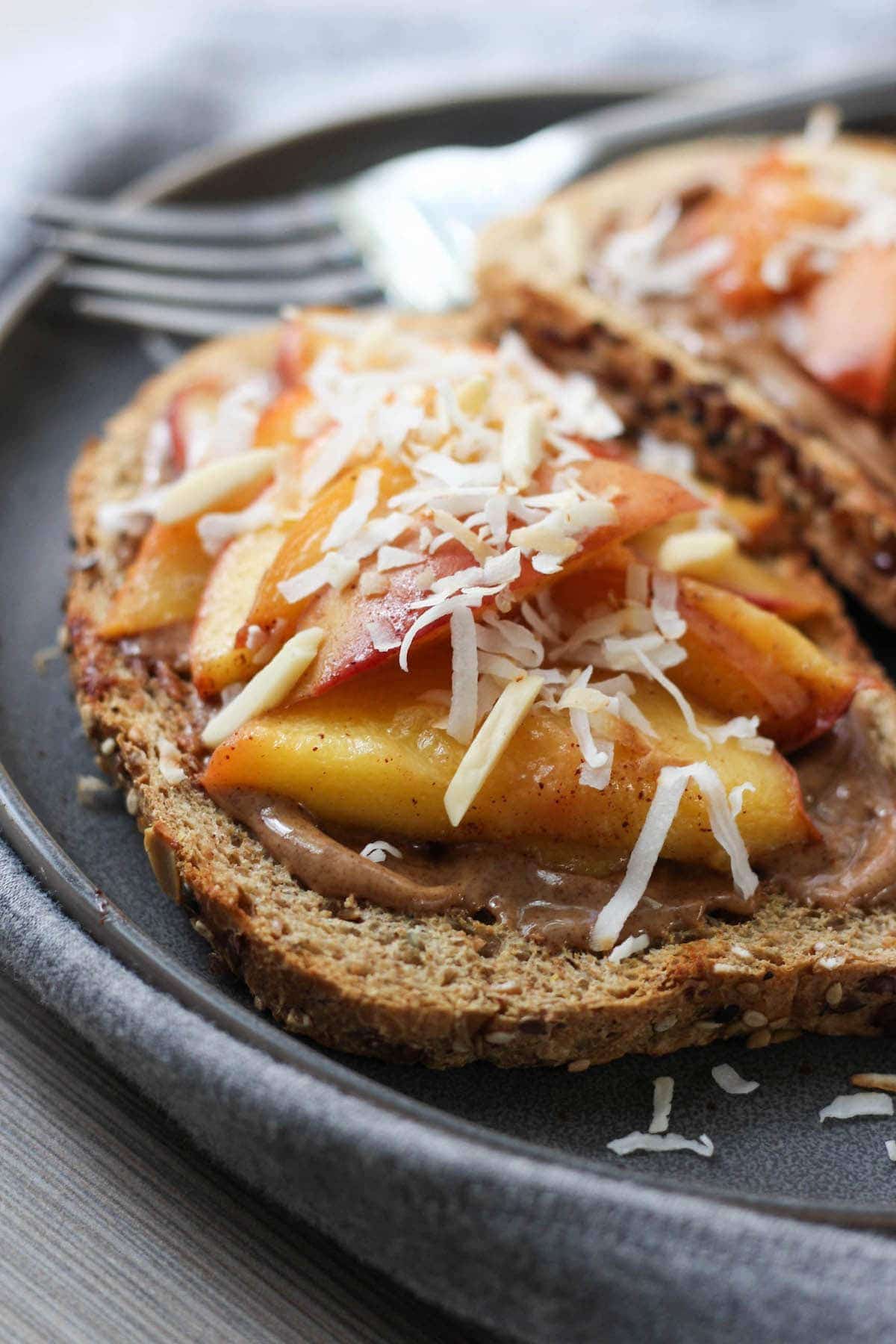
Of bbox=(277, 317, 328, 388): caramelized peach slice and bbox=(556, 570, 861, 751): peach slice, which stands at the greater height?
bbox=(277, 317, 328, 388): caramelized peach slice

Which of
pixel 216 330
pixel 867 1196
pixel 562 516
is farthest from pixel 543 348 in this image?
pixel 867 1196

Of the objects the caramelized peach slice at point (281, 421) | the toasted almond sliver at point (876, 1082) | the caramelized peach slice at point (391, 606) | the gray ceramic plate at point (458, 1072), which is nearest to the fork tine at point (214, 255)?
the gray ceramic plate at point (458, 1072)

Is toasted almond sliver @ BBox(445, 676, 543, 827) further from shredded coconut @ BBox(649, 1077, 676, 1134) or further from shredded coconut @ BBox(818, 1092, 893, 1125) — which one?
shredded coconut @ BBox(818, 1092, 893, 1125)

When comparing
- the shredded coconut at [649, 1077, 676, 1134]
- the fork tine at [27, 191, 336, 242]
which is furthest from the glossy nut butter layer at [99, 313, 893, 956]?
the fork tine at [27, 191, 336, 242]

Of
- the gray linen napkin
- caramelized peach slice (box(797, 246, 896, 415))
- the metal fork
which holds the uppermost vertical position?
the metal fork

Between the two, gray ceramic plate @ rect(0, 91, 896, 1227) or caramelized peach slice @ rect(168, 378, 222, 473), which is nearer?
gray ceramic plate @ rect(0, 91, 896, 1227)

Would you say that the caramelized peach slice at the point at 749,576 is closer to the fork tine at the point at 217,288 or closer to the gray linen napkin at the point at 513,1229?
the gray linen napkin at the point at 513,1229

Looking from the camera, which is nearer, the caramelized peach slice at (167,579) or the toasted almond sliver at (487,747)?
the toasted almond sliver at (487,747)
